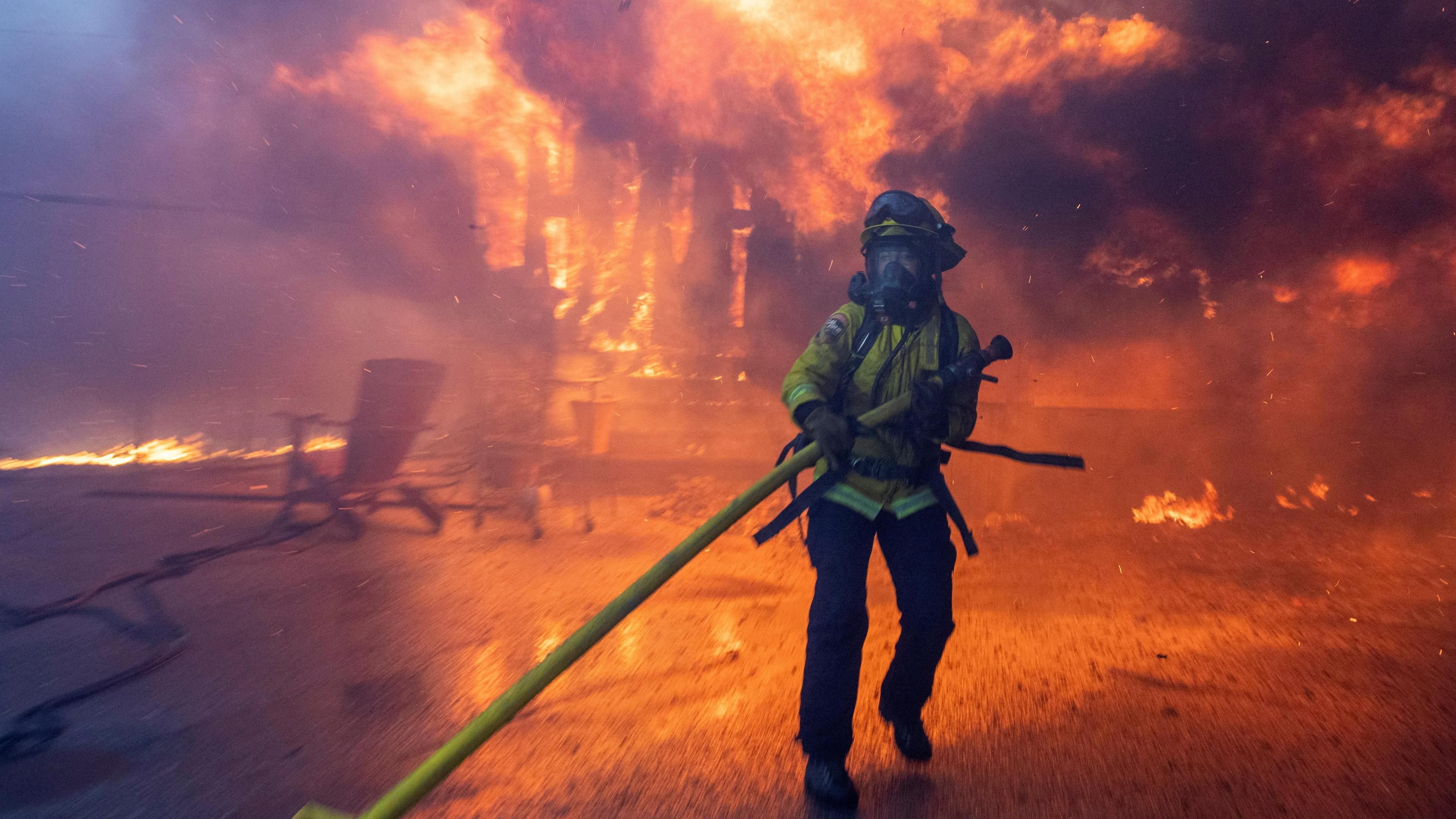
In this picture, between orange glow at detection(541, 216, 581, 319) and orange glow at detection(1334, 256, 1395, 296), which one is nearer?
orange glow at detection(1334, 256, 1395, 296)

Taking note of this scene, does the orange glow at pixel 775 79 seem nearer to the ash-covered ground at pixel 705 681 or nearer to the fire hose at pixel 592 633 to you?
the ash-covered ground at pixel 705 681

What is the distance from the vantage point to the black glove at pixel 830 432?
2.18m

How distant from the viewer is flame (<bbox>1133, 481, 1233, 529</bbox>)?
7.11m

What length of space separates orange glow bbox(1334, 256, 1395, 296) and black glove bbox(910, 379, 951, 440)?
10172mm

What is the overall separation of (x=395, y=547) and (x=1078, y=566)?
587cm

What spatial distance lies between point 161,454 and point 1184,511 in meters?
15.2

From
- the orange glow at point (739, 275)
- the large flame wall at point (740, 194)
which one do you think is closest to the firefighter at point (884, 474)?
the large flame wall at point (740, 194)

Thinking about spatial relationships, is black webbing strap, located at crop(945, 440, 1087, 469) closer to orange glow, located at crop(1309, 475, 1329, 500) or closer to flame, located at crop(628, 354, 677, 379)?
orange glow, located at crop(1309, 475, 1329, 500)

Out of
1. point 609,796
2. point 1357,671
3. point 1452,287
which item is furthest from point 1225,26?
point 609,796

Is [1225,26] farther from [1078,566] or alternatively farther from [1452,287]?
[1078,566]

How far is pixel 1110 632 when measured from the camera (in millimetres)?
3996

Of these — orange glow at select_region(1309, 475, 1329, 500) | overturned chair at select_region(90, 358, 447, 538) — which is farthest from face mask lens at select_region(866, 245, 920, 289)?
orange glow at select_region(1309, 475, 1329, 500)

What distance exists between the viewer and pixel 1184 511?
7531mm

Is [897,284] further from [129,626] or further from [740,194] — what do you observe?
[740,194]
